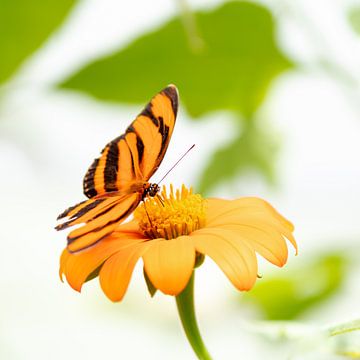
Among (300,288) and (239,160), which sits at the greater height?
(239,160)

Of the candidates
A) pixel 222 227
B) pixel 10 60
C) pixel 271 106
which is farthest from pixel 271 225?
pixel 271 106

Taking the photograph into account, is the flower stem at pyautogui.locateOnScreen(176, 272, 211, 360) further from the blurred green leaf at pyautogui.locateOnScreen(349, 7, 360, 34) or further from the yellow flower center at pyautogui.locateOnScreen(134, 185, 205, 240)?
the blurred green leaf at pyautogui.locateOnScreen(349, 7, 360, 34)

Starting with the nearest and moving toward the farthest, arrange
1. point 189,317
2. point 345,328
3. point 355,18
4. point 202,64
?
point 345,328 → point 189,317 → point 355,18 → point 202,64

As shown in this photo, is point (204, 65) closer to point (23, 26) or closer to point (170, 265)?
point (23, 26)

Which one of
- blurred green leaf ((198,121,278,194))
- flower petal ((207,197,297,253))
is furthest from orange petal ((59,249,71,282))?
blurred green leaf ((198,121,278,194))

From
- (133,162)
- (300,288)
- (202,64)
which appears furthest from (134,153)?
(300,288)

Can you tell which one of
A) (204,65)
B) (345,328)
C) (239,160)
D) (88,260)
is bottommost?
(345,328)

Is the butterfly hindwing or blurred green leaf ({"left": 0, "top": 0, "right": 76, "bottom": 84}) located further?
blurred green leaf ({"left": 0, "top": 0, "right": 76, "bottom": 84})

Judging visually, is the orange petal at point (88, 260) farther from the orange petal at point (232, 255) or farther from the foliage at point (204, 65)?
the foliage at point (204, 65)
